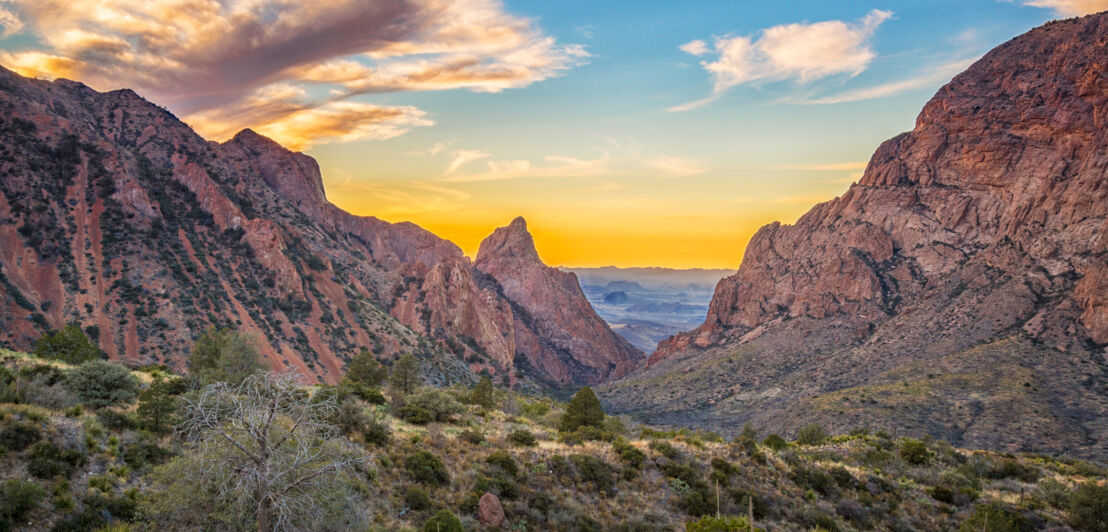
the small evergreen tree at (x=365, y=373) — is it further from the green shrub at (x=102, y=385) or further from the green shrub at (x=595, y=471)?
the green shrub at (x=595, y=471)

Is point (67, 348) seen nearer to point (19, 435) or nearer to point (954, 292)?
point (19, 435)

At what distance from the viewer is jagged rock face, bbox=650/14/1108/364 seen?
7594 cm

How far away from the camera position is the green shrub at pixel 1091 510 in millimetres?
20788

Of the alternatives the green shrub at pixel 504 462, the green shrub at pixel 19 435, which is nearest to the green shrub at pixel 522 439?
the green shrub at pixel 504 462

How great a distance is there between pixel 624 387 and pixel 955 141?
8413cm

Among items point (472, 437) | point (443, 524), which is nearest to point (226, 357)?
point (472, 437)

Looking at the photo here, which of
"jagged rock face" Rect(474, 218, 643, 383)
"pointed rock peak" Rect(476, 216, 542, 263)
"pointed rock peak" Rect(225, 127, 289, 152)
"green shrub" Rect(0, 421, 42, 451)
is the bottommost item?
"jagged rock face" Rect(474, 218, 643, 383)

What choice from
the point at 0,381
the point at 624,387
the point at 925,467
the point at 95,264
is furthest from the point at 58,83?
the point at 925,467

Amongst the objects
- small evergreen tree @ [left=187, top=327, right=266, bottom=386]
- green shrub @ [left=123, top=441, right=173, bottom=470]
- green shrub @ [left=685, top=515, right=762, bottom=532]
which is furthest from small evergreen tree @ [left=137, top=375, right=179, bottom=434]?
green shrub @ [left=685, top=515, right=762, bottom=532]

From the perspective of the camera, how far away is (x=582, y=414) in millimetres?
32562

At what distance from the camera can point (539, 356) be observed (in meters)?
157

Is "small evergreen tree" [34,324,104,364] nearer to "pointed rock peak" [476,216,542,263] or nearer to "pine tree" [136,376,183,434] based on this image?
"pine tree" [136,376,183,434]

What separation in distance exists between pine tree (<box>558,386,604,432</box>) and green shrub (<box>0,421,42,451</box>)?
24029 mm

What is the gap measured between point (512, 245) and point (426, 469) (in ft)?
569
